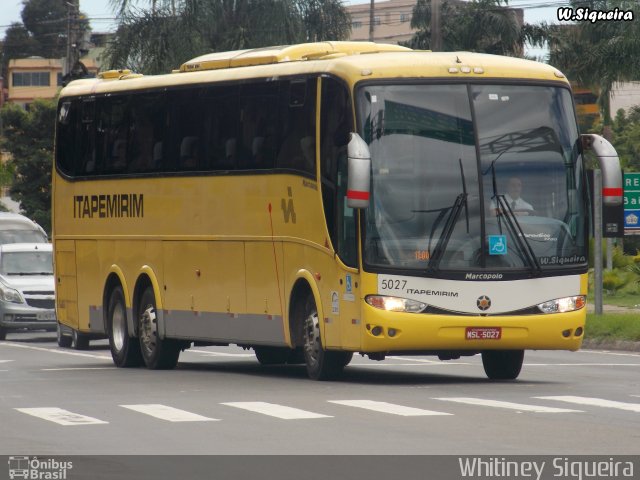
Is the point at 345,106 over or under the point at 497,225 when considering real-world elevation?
over

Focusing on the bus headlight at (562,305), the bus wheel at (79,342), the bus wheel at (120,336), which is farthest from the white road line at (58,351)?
the bus headlight at (562,305)

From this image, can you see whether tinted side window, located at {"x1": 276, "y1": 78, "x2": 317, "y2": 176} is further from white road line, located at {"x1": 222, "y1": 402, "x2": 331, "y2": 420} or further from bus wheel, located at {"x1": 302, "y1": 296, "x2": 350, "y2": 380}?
white road line, located at {"x1": 222, "y1": 402, "x2": 331, "y2": 420}

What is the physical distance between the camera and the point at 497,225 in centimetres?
1881

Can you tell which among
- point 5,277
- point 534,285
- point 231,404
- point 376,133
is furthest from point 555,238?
point 5,277

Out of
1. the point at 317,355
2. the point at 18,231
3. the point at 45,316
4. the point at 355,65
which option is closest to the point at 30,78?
the point at 18,231

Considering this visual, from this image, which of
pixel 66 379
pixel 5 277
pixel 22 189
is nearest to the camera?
pixel 66 379

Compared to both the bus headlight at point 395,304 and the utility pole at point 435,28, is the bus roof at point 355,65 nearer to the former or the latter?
the bus headlight at point 395,304

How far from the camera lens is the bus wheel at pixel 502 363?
20.2 metres

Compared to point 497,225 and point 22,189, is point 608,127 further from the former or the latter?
point 497,225

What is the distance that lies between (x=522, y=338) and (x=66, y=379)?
5.60 meters

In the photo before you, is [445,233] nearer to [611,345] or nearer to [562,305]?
[562,305]

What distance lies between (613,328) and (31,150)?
40.8 meters

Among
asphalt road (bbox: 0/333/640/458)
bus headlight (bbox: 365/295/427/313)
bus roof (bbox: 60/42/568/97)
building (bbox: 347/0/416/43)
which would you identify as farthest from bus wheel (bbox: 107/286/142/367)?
building (bbox: 347/0/416/43)

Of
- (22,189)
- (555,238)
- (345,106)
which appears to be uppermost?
(345,106)
